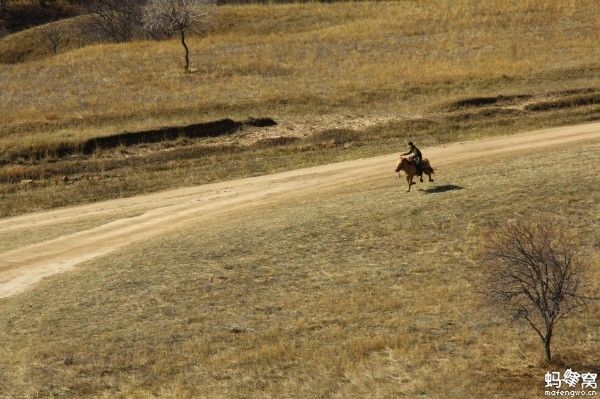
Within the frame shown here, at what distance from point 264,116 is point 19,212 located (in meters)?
16.8

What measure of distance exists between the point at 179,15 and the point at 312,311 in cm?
5024

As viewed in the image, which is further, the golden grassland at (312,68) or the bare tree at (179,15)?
the bare tree at (179,15)

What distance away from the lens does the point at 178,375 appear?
62.4 feet

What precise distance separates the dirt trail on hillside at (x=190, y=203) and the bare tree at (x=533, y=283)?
1277 centimetres

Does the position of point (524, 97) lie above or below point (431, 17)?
below

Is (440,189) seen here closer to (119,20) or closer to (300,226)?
(300,226)

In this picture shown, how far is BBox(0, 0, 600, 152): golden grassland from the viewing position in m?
50.3

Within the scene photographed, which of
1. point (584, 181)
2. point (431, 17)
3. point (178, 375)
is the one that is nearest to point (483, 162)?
point (584, 181)

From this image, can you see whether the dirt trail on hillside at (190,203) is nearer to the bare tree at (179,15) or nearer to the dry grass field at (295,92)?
the dry grass field at (295,92)

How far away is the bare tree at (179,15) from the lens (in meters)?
66.8

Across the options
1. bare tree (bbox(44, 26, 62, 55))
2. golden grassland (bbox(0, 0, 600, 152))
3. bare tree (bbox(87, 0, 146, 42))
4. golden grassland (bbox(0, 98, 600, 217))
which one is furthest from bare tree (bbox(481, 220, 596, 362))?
bare tree (bbox(44, 26, 62, 55))

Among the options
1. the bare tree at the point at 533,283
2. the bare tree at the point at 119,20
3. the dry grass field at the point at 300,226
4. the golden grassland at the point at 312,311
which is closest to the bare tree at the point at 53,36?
the bare tree at the point at 119,20

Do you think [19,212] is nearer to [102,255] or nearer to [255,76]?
[102,255]

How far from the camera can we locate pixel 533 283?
18.8 metres
